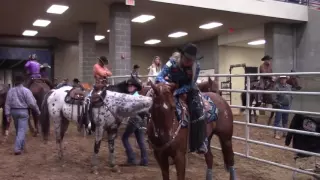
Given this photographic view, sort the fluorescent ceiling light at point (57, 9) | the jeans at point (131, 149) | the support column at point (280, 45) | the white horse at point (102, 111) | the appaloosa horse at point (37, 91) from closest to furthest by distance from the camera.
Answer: the white horse at point (102, 111), the jeans at point (131, 149), the appaloosa horse at point (37, 91), the fluorescent ceiling light at point (57, 9), the support column at point (280, 45)

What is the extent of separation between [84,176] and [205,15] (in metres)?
10.4

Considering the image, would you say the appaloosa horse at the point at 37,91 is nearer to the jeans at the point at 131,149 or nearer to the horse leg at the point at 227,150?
the jeans at the point at 131,149

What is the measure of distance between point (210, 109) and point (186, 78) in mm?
903

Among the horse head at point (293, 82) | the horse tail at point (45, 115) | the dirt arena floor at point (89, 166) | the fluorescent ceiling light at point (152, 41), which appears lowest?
the dirt arena floor at point (89, 166)

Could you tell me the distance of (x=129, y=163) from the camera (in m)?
6.80

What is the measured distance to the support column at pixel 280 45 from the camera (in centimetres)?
1551

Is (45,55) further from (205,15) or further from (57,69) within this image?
(205,15)

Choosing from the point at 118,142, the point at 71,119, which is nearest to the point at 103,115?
the point at 71,119

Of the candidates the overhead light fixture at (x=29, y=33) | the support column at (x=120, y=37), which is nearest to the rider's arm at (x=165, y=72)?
the support column at (x=120, y=37)

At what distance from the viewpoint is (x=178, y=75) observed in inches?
165

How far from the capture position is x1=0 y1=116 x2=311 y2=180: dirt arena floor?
5945 millimetres

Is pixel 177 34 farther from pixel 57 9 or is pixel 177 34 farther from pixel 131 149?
pixel 131 149

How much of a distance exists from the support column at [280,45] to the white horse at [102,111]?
11.0m

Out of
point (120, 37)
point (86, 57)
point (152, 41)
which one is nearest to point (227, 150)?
point (120, 37)
